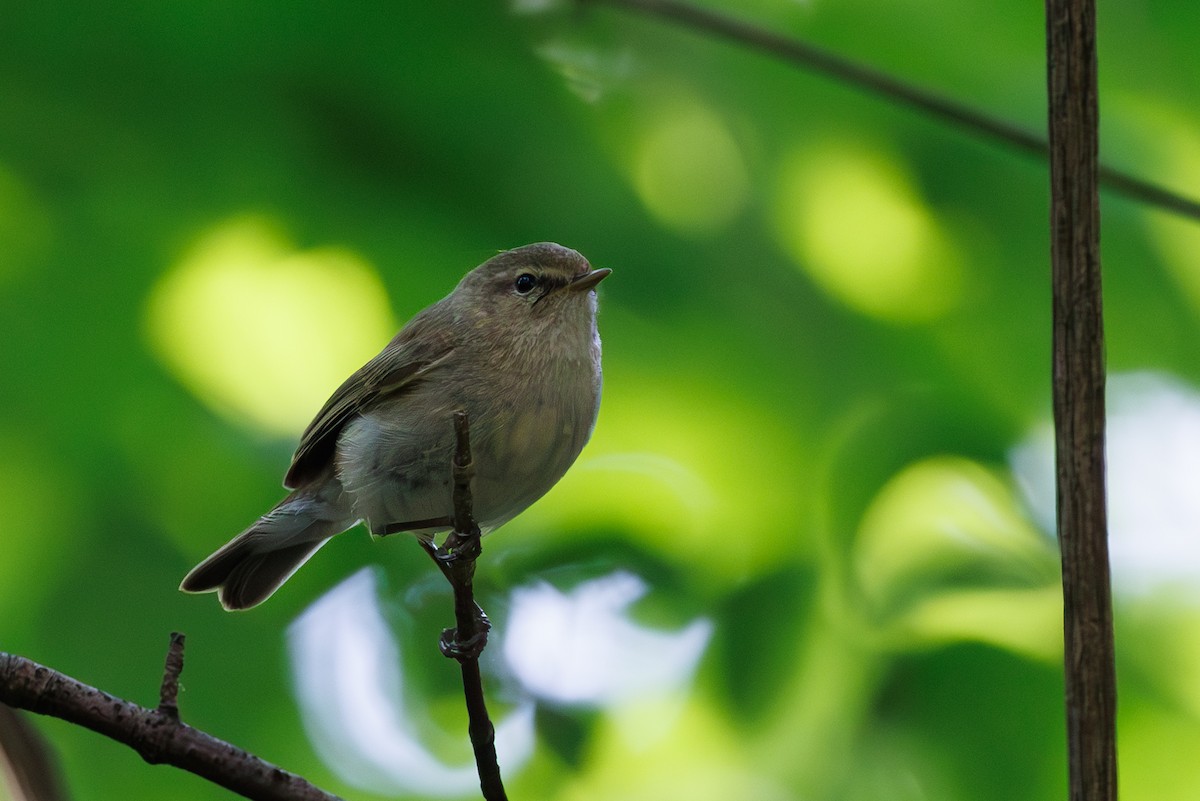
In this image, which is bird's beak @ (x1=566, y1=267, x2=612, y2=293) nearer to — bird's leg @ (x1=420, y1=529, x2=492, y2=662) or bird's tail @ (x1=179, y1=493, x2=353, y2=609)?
bird's leg @ (x1=420, y1=529, x2=492, y2=662)

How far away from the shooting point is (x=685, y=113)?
2750mm

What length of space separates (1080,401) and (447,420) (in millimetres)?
1408

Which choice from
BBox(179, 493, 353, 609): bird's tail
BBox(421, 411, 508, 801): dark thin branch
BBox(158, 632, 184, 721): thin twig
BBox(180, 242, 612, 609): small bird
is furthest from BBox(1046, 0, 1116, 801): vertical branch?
BBox(179, 493, 353, 609): bird's tail

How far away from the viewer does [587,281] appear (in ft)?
7.21

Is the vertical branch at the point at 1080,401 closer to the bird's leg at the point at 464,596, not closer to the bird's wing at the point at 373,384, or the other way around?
the bird's leg at the point at 464,596

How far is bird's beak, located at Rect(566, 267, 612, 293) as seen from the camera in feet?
7.07

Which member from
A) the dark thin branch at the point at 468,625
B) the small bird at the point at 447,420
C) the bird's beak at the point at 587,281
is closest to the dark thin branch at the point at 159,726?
the dark thin branch at the point at 468,625

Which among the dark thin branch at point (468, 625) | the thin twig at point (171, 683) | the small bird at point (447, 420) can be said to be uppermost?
the small bird at point (447, 420)

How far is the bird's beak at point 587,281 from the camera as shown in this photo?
2156 millimetres

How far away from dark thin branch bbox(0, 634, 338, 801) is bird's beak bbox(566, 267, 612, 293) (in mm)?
1075

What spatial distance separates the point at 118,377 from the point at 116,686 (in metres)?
0.63

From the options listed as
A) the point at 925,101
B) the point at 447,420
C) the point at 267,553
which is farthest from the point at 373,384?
the point at 925,101

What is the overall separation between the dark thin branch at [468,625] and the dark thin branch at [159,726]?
0.67 ft

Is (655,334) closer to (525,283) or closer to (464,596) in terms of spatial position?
(525,283)
